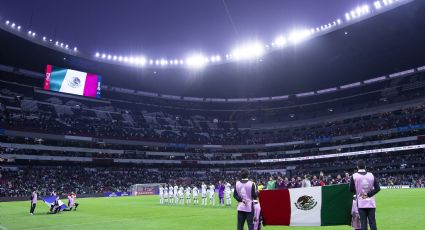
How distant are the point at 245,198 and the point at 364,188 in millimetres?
2992

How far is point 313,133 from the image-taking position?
86375 millimetres

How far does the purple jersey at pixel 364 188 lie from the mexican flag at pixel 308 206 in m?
2.60

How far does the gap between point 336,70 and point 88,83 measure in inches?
2021

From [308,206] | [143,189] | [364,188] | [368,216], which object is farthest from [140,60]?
[368,216]

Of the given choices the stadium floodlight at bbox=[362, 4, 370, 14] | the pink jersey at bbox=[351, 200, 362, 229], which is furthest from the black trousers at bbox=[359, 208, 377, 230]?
the stadium floodlight at bbox=[362, 4, 370, 14]

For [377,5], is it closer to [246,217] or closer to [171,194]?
[171,194]

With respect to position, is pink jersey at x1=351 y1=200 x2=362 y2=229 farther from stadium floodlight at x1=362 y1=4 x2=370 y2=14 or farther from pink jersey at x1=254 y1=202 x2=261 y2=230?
stadium floodlight at x1=362 y1=4 x2=370 y2=14

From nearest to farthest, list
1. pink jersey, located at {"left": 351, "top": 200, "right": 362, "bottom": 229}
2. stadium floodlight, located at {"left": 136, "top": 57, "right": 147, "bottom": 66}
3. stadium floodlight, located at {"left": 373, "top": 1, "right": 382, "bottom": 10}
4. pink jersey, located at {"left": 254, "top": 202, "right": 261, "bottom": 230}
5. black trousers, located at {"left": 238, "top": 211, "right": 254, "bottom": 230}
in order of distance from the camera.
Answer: black trousers, located at {"left": 238, "top": 211, "right": 254, "bottom": 230}, pink jersey, located at {"left": 351, "top": 200, "right": 362, "bottom": 229}, pink jersey, located at {"left": 254, "top": 202, "right": 261, "bottom": 230}, stadium floodlight, located at {"left": 373, "top": 1, "right": 382, "bottom": 10}, stadium floodlight, located at {"left": 136, "top": 57, "right": 147, "bottom": 66}

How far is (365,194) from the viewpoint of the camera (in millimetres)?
8961

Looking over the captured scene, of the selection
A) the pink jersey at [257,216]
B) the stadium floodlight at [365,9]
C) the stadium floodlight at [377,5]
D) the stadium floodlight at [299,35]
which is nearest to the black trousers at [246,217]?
the pink jersey at [257,216]

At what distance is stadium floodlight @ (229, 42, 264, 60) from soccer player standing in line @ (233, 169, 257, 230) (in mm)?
60017

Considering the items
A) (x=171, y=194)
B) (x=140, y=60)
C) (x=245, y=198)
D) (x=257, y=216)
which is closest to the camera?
(x=245, y=198)

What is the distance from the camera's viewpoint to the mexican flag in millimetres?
11742

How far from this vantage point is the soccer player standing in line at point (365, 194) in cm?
887
